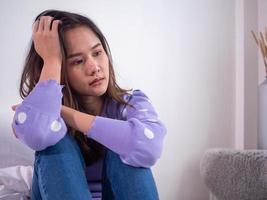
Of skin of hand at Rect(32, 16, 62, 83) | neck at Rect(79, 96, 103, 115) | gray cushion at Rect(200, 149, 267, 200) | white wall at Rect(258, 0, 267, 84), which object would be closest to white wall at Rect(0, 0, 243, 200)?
white wall at Rect(258, 0, 267, 84)

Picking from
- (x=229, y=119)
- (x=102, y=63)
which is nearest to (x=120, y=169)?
(x=102, y=63)

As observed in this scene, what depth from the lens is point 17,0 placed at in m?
1.36

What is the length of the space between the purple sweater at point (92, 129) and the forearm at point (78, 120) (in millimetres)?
14

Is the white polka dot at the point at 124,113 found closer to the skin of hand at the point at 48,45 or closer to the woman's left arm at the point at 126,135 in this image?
the woman's left arm at the point at 126,135

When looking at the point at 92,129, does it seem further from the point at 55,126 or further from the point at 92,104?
the point at 92,104

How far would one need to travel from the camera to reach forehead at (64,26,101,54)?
84 cm

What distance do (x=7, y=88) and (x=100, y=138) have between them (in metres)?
0.76

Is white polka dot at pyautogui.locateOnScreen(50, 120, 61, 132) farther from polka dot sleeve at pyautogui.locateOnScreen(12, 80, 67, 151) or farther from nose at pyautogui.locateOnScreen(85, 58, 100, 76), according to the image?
nose at pyautogui.locateOnScreen(85, 58, 100, 76)

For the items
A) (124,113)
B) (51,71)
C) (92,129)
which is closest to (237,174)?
(124,113)

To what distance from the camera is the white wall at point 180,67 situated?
146 centimetres

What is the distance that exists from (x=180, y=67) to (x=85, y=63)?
759 mm

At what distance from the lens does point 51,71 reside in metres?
0.76

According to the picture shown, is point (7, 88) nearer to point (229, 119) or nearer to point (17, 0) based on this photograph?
point (17, 0)

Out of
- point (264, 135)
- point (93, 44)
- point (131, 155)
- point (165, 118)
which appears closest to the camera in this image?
point (131, 155)
